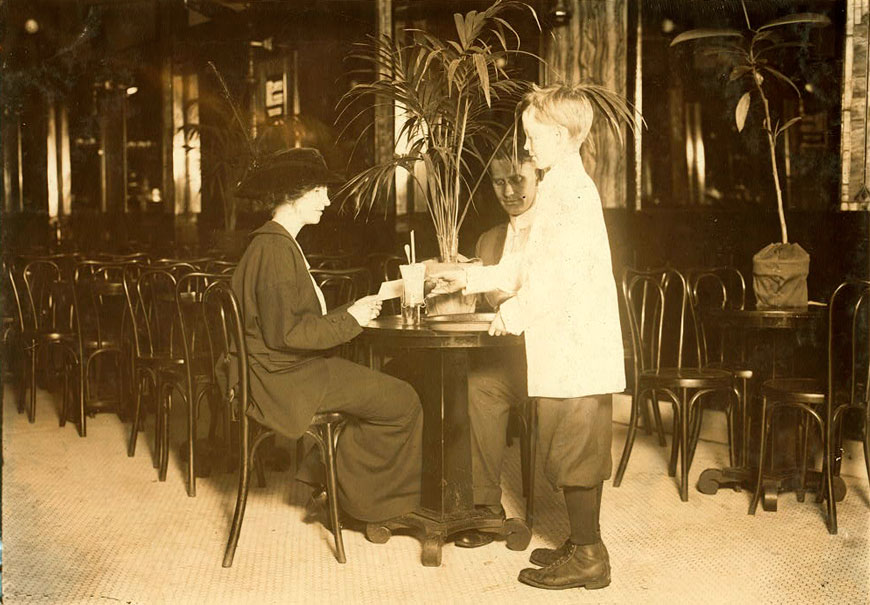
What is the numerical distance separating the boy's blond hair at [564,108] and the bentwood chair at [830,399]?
1.24 m

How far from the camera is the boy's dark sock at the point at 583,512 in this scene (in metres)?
2.94

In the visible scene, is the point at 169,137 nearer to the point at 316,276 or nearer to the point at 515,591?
the point at 316,276

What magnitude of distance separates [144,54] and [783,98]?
5140 mm

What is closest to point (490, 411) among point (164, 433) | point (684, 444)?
point (684, 444)

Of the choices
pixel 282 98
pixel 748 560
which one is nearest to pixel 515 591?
pixel 748 560

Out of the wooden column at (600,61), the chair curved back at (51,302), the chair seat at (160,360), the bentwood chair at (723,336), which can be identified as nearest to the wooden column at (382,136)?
the wooden column at (600,61)

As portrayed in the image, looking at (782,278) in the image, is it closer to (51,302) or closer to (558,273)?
(558,273)

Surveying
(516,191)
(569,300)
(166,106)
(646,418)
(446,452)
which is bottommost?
(646,418)

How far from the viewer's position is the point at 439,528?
128 inches

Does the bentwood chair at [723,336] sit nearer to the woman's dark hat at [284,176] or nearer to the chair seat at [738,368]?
the chair seat at [738,368]

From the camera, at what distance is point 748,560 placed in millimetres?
3252

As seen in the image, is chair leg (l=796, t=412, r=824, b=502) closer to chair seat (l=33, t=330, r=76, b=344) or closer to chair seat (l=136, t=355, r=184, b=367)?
chair seat (l=136, t=355, r=184, b=367)

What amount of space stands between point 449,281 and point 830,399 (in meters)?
1.48

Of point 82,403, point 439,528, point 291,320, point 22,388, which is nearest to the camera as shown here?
point 291,320
